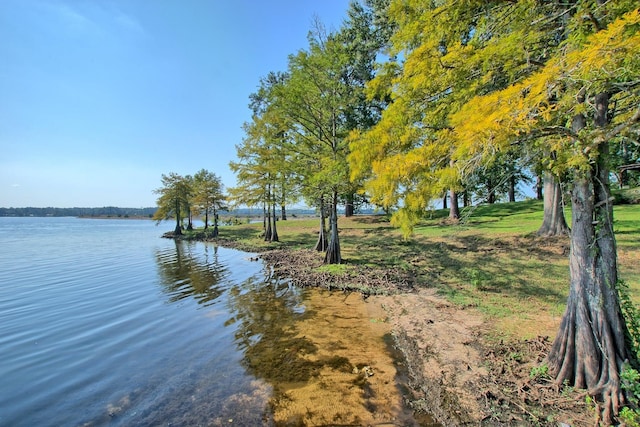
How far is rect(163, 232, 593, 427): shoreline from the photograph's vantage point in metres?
3.91

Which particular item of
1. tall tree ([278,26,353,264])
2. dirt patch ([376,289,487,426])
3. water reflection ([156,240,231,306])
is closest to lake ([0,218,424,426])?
water reflection ([156,240,231,306])

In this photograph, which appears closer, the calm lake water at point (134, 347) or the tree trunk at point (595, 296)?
the tree trunk at point (595, 296)

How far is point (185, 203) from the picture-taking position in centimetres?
4153

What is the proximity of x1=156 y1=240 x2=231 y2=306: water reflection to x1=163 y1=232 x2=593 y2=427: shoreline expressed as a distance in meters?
6.88

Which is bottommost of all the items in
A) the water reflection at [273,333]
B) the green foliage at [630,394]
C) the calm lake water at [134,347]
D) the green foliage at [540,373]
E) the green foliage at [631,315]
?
the calm lake water at [134,347]

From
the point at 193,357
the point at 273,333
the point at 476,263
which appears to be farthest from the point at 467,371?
the point at 476,263

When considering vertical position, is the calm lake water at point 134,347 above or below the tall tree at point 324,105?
below

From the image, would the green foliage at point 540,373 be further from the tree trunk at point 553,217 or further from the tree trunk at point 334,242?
the tree trunk at point 553,217

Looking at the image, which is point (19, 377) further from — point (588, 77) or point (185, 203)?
point (185, 203)

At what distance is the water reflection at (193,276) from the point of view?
11227 mm

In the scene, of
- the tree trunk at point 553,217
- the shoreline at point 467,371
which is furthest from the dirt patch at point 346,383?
the tree trunk at point 553,217

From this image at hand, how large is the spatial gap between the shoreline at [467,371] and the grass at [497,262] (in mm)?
622

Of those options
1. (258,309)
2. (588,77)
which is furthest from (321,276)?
(588,77)

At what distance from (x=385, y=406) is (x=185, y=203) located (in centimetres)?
4232
